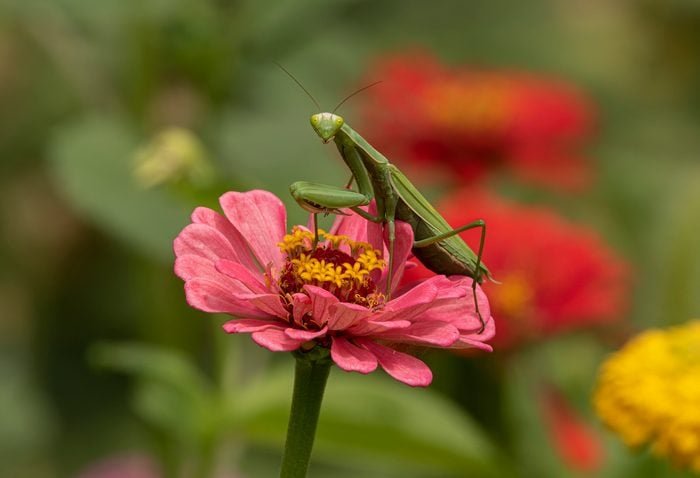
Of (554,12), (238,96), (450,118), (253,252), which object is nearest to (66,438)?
(238,96)

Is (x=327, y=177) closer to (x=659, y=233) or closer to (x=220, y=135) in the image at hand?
(x=220, y=135)

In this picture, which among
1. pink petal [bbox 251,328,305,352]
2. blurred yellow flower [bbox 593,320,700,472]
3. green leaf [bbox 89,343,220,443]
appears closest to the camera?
pink petal [bbox 251,328,305,352]

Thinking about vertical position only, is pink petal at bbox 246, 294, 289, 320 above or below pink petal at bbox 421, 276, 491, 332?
below

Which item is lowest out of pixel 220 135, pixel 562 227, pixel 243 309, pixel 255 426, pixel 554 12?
pixel 243 309

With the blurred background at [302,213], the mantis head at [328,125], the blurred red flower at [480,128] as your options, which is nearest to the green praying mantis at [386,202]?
the mantis head at [328,125]

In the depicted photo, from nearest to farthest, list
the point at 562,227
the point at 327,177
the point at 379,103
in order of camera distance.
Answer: the point at 562,227, the point at 327,177, the point at 379,103

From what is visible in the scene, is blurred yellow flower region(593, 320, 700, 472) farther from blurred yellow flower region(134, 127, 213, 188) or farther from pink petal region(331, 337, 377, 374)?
blurred yellow flower region(134, 127, 213, 188)

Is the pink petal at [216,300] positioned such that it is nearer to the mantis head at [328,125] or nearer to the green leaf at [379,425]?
the mantis head at [328,125]

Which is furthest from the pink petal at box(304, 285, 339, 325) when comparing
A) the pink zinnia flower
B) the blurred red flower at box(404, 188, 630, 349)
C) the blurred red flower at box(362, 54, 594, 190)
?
the blurred red flower at box(362, 54, 594, 190)
